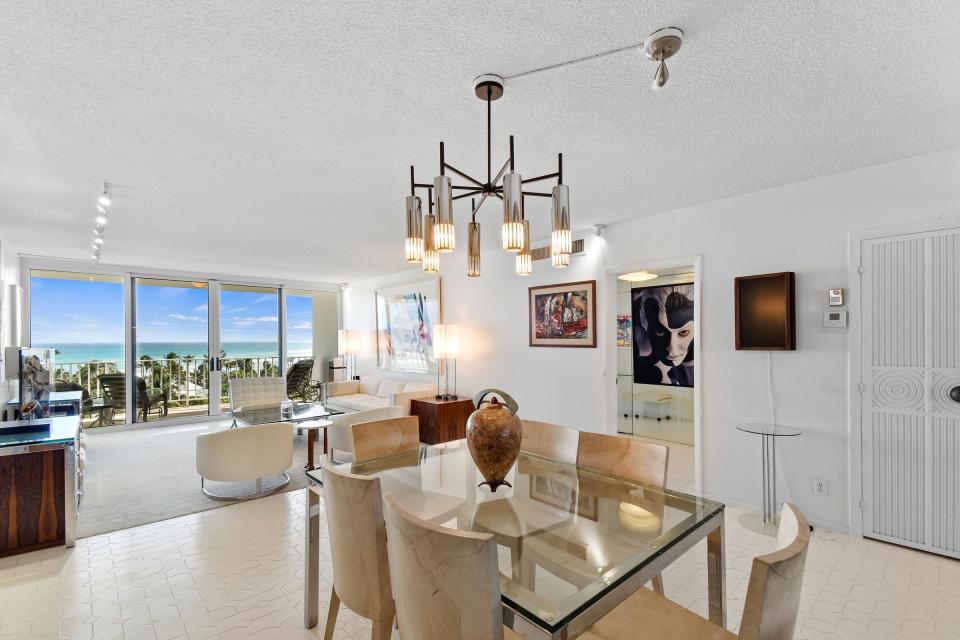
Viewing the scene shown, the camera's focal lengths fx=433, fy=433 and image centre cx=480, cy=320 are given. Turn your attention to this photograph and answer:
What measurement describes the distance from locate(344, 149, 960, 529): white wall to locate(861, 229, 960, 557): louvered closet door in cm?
14

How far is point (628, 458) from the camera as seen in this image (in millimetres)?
2166

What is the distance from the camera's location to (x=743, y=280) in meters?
3.33

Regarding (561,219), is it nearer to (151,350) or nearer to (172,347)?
(172,347)

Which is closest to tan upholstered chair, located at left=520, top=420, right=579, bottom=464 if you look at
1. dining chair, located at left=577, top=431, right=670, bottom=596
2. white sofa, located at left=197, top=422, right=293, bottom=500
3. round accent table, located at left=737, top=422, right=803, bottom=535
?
dining chair, located at left=577, top=431, right=670, bottom=596

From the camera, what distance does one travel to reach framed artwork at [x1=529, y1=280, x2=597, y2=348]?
435 cm

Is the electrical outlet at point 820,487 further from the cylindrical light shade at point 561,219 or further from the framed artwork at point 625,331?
the framed artwork at point 625,331

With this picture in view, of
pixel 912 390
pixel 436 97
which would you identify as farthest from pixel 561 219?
pixel 912 390

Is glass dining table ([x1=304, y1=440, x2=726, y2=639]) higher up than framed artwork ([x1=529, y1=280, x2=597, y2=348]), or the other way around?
framed artwork ([x1=529, y1=280, x2=597, y2=348])

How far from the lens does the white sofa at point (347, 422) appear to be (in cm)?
420

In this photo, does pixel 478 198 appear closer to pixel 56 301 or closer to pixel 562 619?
pixel 562 619

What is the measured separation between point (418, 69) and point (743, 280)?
2.86 metres

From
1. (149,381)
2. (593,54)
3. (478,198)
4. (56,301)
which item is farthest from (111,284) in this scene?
(593,54)

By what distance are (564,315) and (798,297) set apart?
2021 millimetres

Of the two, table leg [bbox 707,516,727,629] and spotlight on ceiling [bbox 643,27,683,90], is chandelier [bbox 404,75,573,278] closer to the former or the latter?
spotlight on ceiling [bbox 643,27,683,90]
